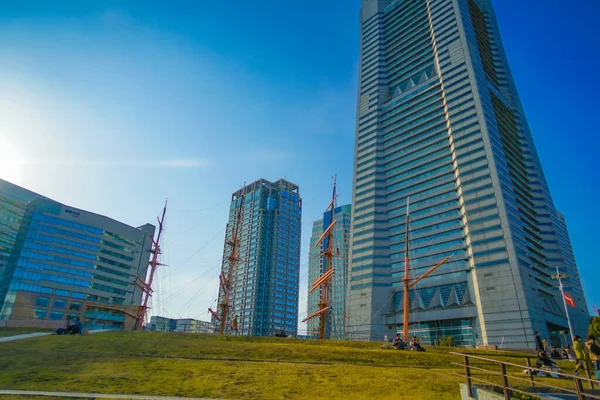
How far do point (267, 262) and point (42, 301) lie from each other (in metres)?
86.1

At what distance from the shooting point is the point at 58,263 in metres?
92.4

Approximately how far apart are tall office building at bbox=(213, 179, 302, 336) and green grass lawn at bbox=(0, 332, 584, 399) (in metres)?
128

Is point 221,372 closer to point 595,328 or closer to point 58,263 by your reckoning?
point 595,328

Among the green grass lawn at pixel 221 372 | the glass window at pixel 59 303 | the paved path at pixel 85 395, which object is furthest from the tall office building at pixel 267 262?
the paved path at pixel 85 395

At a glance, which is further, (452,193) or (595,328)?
(452,193)

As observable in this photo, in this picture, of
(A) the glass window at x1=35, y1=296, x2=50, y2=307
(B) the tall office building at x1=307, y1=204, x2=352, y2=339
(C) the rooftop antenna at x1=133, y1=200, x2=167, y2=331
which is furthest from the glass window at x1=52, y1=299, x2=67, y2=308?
(B) the tall office building at x1=307, y1=204, x2=352, y2=339

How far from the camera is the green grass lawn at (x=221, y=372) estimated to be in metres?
11.5

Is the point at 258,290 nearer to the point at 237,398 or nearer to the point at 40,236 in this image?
the point at 40,236

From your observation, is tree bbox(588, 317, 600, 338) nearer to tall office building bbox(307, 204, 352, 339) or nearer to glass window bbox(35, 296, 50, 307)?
tall office building bbox(307, 204, 352, 339)

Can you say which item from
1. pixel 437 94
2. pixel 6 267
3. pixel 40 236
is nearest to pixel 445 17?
pixel 437 94

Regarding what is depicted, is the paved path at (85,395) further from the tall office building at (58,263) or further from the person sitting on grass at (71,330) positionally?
the tall office building at (58,263)

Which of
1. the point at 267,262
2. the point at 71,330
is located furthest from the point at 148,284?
the point at 267,262

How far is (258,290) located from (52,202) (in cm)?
8369

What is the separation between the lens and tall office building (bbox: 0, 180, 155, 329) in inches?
3410
